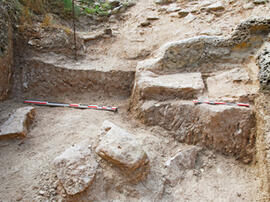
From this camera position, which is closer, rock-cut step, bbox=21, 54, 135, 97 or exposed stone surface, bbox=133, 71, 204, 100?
exposed stone surface, bbox=133, 71, 204, 100

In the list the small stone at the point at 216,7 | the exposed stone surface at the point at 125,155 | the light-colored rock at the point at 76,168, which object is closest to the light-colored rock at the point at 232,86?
the exposed stone surface at the point at 125,155

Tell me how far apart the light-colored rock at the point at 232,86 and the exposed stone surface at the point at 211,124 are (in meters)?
0.27

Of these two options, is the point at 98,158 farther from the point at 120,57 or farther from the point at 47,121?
the point at 120,57

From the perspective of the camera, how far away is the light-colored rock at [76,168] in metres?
2.20

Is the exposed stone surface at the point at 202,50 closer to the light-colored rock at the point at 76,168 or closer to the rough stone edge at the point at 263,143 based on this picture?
the rough stone edge at the point at 263,143

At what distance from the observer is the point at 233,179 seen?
9.37 ft

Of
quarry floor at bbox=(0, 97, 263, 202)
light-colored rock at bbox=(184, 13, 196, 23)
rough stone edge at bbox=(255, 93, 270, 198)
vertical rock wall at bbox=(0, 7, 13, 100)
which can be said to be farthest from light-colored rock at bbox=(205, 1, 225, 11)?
vertical rock wall at bbox=(0, 7, 13, 100)

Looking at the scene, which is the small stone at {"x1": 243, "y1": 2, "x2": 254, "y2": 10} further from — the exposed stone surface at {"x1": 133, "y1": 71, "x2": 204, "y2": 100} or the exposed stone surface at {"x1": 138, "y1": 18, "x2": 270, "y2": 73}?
the exposed stone surface at {"x1": 133, "y1": 71, "x2": 204, "y2": 100}

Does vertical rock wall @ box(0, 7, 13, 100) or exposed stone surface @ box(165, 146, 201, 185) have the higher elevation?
vertical rock wall @ box(0, 7, 13, 100)

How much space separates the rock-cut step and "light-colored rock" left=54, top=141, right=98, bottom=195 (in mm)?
2097

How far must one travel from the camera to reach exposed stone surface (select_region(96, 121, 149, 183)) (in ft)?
8.04

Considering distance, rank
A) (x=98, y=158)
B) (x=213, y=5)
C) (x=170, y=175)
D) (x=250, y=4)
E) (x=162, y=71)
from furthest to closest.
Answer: (x=213, y=5) → (x=250, y=4) → (x=162, y=71) → (x=170, y=175) → (x=98, y=158)

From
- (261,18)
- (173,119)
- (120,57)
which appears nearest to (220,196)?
(173,119)

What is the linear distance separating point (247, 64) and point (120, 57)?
2761 millimetres
